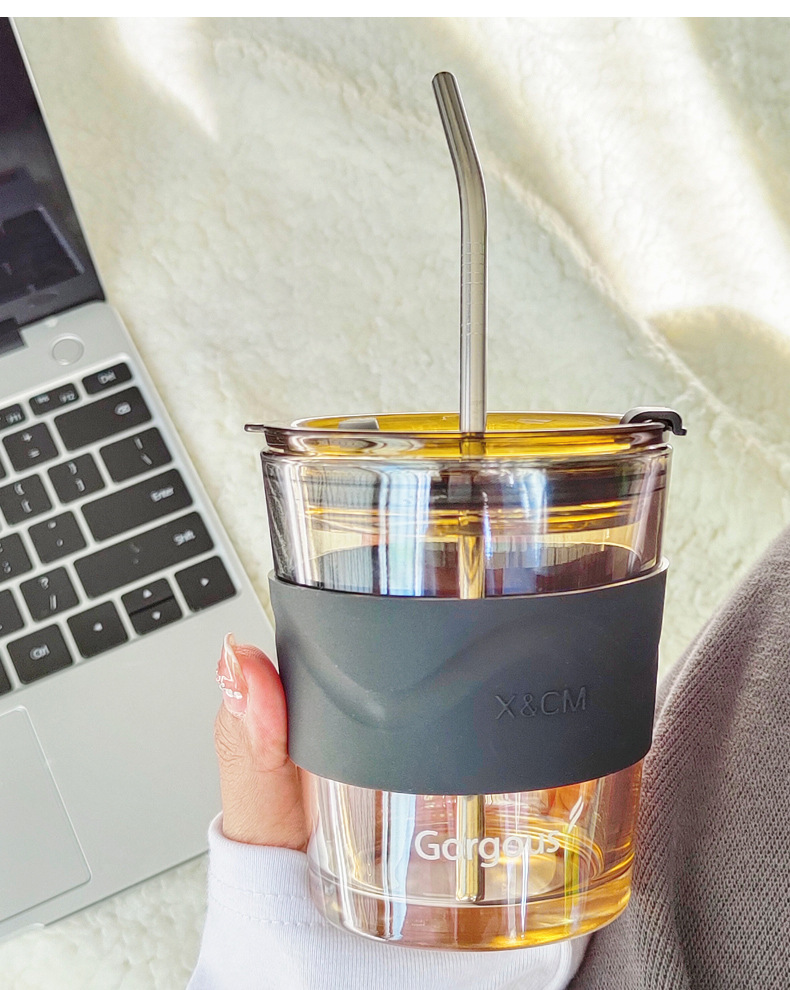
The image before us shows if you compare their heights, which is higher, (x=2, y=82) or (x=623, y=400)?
(x=2, y=82)

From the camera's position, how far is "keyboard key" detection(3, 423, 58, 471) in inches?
15.0

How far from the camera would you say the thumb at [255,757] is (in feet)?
0.85

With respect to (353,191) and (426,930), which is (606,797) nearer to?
(426,930)

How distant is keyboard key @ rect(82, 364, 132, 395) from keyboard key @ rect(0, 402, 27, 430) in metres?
0.03

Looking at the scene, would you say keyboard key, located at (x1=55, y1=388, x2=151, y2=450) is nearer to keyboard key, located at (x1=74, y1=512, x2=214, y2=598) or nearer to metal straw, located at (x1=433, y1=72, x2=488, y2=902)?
keyboard key, located at (x1=74, y1=512, x2=214, y2=598)

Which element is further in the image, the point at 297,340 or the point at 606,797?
the point at 297,340

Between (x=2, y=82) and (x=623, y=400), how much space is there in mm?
281

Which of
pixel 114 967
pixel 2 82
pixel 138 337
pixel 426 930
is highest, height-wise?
pixel 2 82

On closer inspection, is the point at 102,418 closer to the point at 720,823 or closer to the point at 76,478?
the point at 76,478

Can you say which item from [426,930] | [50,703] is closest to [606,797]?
[426,930]

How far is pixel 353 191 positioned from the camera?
16.9 inches

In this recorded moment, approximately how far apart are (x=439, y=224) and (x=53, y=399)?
0.19m

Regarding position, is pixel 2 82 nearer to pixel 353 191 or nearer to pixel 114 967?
pixel 353 191

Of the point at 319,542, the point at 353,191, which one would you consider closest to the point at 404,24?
the point at 353,191
